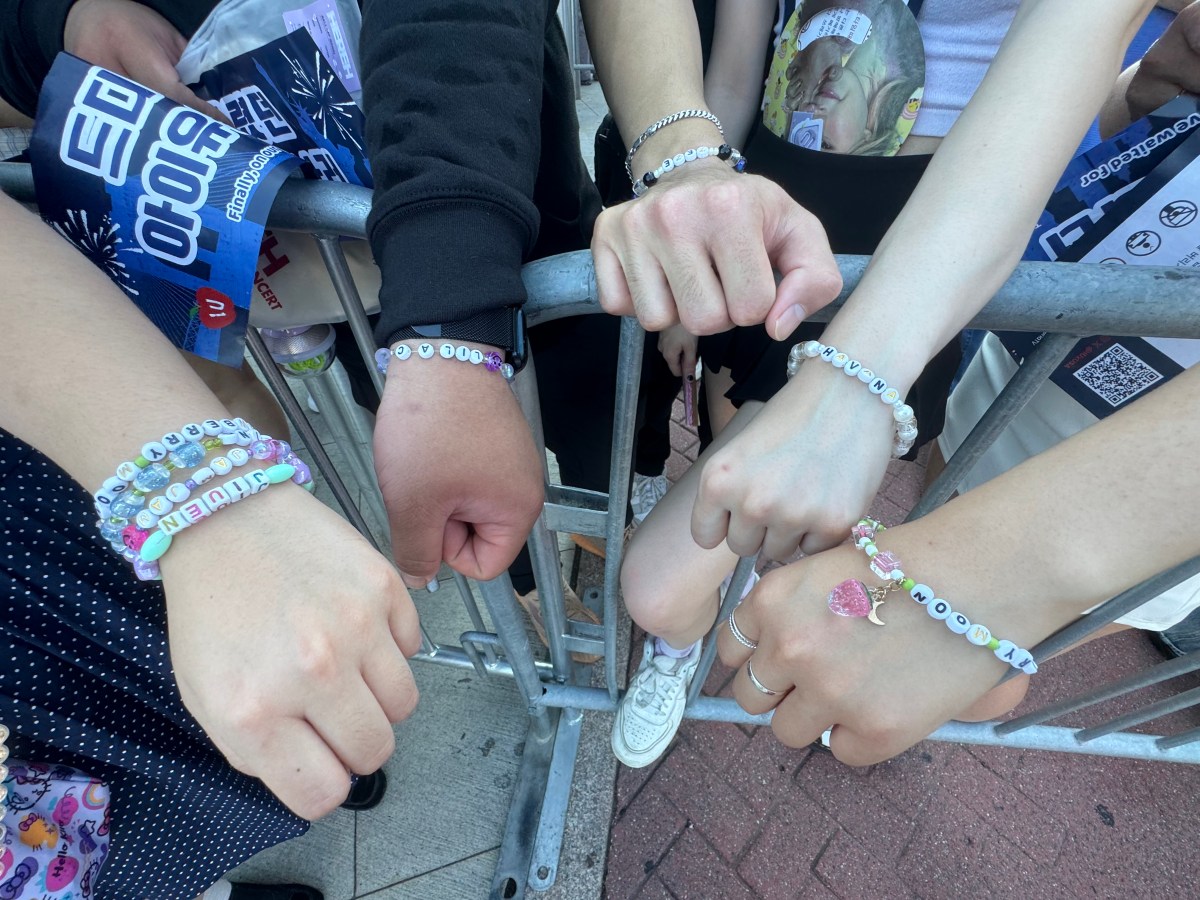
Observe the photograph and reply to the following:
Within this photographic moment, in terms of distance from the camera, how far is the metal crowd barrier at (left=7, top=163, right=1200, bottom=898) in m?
0.76

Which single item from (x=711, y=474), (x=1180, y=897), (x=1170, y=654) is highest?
(x=711, y=474)

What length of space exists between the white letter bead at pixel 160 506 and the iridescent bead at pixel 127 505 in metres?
0.01

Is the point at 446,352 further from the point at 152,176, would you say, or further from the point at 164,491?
the point at 152,176

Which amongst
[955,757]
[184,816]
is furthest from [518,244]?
[955,757]

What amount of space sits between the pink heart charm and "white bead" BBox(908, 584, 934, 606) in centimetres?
5

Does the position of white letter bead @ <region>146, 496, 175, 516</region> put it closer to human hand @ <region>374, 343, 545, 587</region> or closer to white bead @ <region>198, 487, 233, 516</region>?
white bead @ <region>198, 487, 233, 516</region>

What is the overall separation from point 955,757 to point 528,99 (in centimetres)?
211

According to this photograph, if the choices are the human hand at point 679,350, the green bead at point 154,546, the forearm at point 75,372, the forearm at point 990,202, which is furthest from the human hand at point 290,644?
the human hand at point 679,350

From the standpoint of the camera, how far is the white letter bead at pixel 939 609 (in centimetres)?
73

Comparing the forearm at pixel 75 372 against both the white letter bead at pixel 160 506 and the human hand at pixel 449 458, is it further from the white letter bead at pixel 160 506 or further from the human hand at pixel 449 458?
the human hand at pixel 449 458

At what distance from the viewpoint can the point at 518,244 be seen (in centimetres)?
82

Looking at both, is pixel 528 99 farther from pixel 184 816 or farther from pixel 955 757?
pixel 955 757

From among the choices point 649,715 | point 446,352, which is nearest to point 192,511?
point 446,352

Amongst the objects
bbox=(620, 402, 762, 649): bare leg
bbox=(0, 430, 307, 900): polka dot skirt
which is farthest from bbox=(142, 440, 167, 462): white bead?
bbox=(620, 402, 762, 649): bare leg
